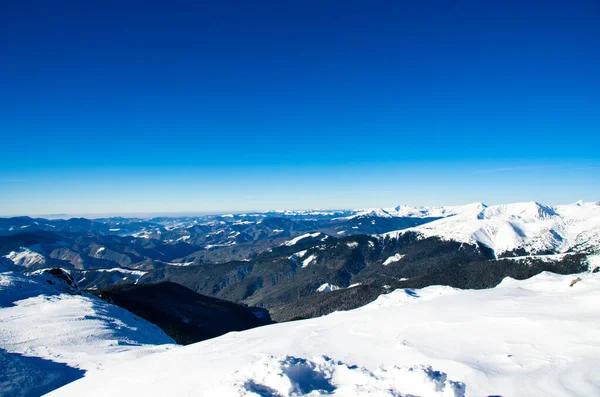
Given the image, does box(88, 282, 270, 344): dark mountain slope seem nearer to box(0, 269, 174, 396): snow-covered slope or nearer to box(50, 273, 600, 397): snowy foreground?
box(0, 269, 174, 396): snow-covered slope

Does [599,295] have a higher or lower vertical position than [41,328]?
higher

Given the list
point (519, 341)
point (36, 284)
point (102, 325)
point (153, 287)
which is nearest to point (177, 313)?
point (153, 287)

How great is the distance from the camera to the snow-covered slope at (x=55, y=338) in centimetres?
3150

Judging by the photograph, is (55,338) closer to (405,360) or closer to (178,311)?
(405,360)

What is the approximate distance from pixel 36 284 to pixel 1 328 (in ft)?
179

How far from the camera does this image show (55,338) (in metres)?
49.8

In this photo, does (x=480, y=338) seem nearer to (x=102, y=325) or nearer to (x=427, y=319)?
(x=427, y=319)

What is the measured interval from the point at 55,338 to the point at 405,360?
55.9 meters

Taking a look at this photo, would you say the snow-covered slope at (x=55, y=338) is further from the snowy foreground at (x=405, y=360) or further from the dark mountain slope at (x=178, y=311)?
the dark mountain slope at (x=178, y=311)

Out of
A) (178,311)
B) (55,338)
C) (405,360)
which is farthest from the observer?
(178,311)

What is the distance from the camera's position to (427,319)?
29797 millimetres

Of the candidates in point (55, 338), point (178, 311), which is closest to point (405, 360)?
point (55, 338)

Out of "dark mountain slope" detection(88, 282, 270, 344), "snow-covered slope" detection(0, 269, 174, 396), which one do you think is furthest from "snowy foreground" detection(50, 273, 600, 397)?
"dark mountain slope" detection(88, 282, 270, 344)

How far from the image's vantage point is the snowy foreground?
14.6 metres
